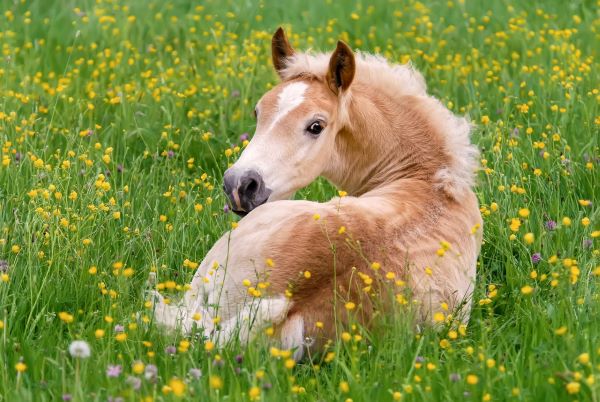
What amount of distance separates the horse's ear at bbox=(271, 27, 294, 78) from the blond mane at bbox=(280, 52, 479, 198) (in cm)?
6

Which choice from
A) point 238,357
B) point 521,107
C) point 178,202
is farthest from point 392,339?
point 521,107

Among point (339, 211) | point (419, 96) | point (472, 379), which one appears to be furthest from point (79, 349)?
point (419, 96)

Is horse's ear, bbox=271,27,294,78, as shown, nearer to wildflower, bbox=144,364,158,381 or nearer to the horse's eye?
the horse's eye

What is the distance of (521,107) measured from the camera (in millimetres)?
7070

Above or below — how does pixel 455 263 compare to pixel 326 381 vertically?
above

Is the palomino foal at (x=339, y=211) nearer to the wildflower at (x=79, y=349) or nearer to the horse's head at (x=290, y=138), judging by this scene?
the horse's head at (x=290, y=138)

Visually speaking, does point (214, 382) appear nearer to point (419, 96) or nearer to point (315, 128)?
point (315, 128)

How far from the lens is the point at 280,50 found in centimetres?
553

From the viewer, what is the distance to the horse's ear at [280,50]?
217 inches

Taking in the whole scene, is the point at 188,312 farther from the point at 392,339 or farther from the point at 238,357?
the point at 392,339

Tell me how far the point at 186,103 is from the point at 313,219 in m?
3.45

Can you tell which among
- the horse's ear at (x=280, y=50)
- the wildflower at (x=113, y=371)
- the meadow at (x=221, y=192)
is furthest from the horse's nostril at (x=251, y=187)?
the wildflower at (x=113, y=371)

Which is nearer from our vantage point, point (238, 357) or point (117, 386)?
point (117, 386)

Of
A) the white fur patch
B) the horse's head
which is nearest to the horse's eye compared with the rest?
the horse's head
